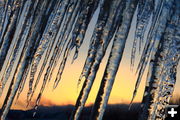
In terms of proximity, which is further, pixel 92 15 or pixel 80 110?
pixel 92 15

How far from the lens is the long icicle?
2109mm

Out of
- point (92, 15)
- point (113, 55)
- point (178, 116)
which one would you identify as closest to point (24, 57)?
point (92, 15)

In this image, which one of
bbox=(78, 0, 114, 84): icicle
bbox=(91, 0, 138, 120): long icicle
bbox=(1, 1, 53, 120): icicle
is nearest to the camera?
bbox=(91, 0, 138, 120): long icicle

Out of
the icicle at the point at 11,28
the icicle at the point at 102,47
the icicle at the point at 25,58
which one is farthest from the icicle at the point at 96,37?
the icicle at the point at 11,28

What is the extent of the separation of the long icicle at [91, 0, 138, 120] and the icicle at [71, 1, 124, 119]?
72 mm

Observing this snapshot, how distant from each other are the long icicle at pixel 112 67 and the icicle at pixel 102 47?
72 millimetres

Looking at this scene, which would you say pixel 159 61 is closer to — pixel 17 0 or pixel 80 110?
pixel 80 110

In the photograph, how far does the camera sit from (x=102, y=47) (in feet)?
7.54

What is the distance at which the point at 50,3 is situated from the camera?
9.07 feet

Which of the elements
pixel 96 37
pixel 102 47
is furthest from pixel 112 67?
pixel 96 37

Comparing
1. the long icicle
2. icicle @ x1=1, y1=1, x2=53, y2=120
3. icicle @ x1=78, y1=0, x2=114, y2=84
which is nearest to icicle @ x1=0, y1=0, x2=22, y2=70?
icicle @ x1=1, y1=1, x2=53, y2=120

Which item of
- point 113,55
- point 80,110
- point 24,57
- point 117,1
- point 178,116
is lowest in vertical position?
point 178,116

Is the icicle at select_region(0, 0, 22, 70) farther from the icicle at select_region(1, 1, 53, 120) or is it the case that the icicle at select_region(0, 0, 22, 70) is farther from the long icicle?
the long icicle

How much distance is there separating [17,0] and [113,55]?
1.37 metres
